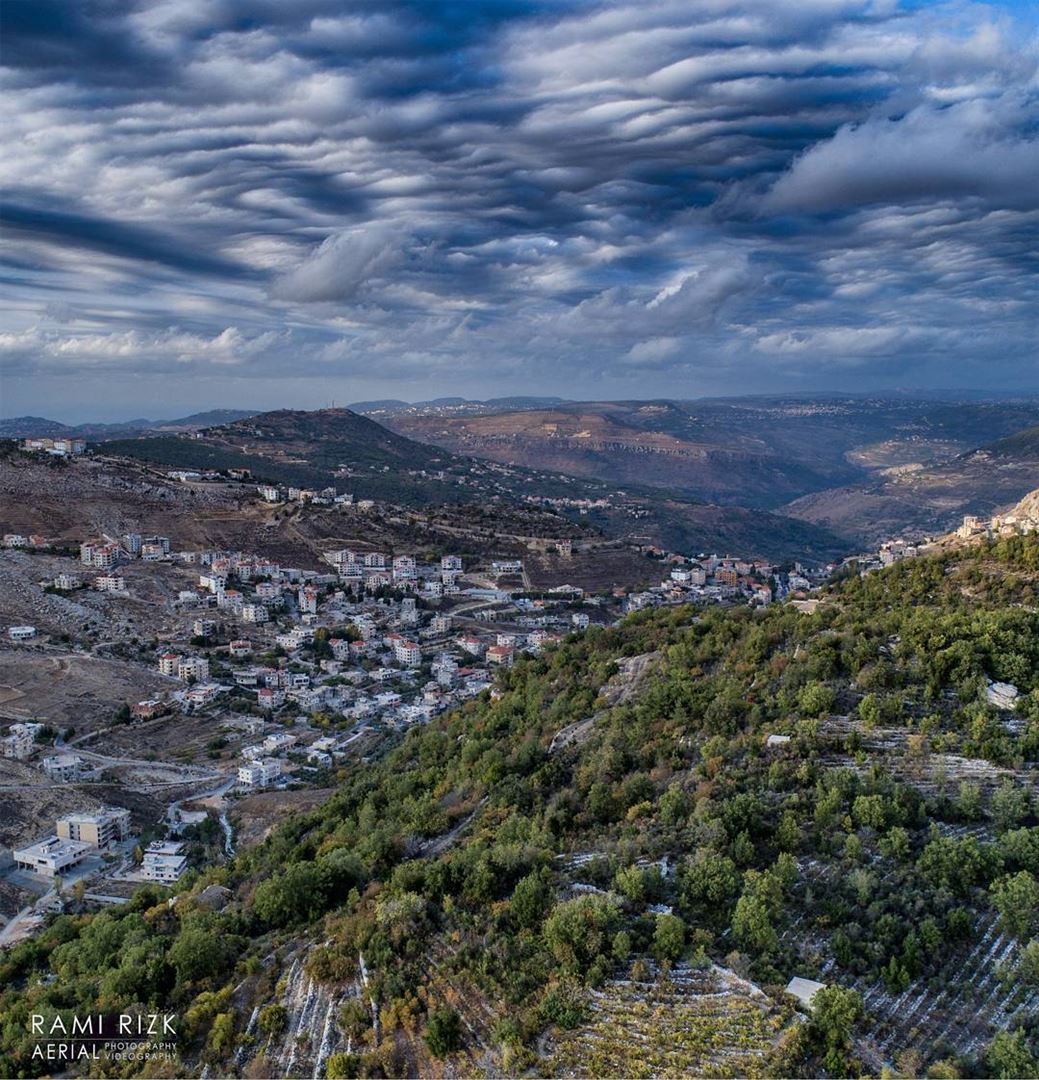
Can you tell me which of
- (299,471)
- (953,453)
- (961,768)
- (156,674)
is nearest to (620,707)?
(961,768)

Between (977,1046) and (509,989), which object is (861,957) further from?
(509,989)

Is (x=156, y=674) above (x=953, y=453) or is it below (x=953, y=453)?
below

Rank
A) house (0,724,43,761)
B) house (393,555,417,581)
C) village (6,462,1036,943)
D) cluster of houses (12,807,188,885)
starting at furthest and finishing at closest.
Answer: house (393,555,417,581) < house (0,724,43,761) < village (6,462,1036,943) < cluster of houses (12,807,188,885)

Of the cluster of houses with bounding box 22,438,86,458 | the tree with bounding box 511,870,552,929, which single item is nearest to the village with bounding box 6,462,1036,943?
the cluster of houses with bounding box 22,438,86,458

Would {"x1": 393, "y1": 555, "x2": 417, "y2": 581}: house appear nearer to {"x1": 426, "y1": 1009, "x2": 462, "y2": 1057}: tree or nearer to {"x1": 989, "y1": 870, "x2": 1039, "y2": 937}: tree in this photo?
{"x1": 426, "y1": 1009, "x2": 462, "y2": 1057}: tree

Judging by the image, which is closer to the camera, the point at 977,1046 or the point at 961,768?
the point at 977,1046

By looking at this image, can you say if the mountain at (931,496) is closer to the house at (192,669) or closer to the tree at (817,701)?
the house at (192,669)

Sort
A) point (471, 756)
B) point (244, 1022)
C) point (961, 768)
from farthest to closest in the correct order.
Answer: point (471, 756) → point (961, 768) → point (244, 1022)

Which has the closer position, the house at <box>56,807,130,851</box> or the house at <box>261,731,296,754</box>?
the house at <box>56,807,130,851</box>
